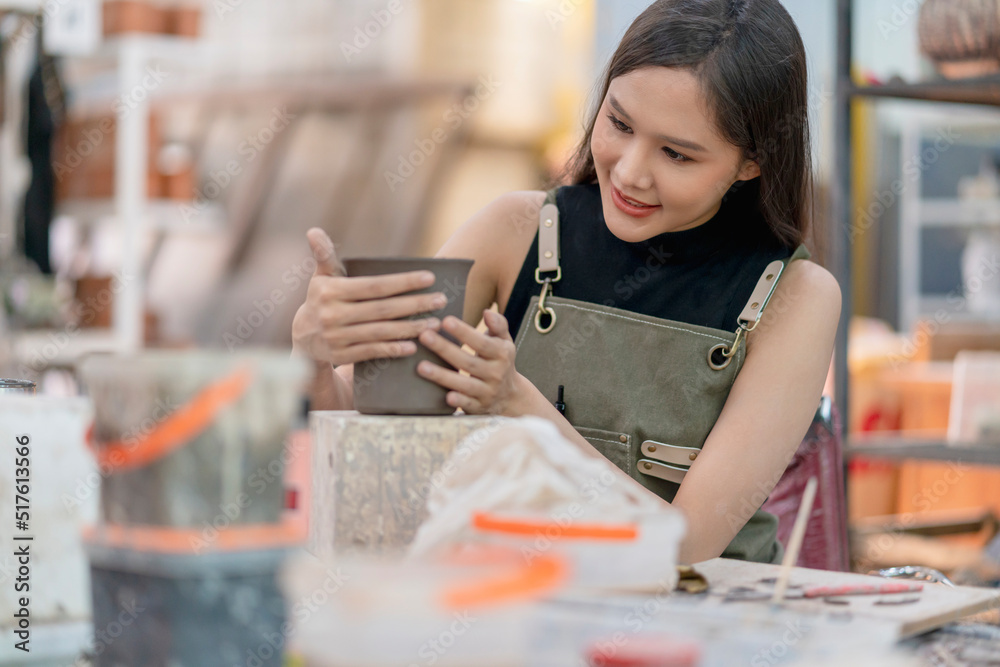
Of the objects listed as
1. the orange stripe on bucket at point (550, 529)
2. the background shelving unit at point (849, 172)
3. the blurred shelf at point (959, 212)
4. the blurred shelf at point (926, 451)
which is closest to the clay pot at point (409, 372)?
the orange stripe on bucket at point (550, 529)

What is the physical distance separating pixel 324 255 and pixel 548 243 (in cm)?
61

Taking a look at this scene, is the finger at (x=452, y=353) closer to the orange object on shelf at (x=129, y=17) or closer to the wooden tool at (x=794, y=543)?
the wooden tool at (x=794, y=543)

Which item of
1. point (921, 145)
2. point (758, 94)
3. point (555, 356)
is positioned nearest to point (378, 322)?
point (555, 356)

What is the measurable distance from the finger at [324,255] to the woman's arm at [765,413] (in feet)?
1.57

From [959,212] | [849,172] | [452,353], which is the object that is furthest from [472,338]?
[959,212]

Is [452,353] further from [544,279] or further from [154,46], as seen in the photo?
[154,46]

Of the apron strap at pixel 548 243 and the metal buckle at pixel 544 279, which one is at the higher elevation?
the apron strap at pixel 548 243

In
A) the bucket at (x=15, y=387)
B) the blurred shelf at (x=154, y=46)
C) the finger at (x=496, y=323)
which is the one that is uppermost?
the blurred shelf at (x=154, y=46)

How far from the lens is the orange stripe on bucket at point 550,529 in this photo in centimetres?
73

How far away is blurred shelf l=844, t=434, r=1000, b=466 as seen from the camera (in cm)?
240

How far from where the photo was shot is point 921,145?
5.47 meters

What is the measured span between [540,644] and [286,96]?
5332mm

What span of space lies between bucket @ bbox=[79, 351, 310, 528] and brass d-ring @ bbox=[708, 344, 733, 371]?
0.88 m

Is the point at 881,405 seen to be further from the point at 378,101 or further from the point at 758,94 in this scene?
the point at 378,101
